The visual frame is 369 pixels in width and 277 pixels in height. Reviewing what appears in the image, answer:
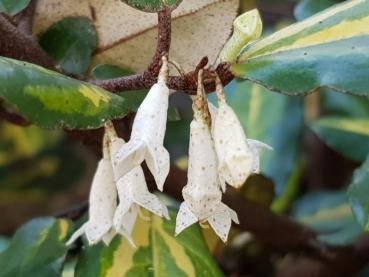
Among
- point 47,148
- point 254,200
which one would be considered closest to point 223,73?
point 254,200

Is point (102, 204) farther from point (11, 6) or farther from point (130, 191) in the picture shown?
point (11, 6)

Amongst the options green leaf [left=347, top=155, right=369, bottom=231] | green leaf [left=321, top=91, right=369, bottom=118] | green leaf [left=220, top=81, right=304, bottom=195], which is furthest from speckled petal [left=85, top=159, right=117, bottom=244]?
green leaf [left=321, top=91, right=369, bottom=118]

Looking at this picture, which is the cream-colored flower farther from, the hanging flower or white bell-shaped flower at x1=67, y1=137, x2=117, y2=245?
the hanging flower

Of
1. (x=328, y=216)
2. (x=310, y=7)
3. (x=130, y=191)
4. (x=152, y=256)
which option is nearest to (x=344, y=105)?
(x=328, y=216)

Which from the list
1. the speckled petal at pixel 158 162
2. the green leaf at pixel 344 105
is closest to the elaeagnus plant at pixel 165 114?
the speckled petal at pixel 158 162

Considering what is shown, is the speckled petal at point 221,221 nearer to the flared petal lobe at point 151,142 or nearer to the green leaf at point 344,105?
the flared petal lobe at point 151,142
